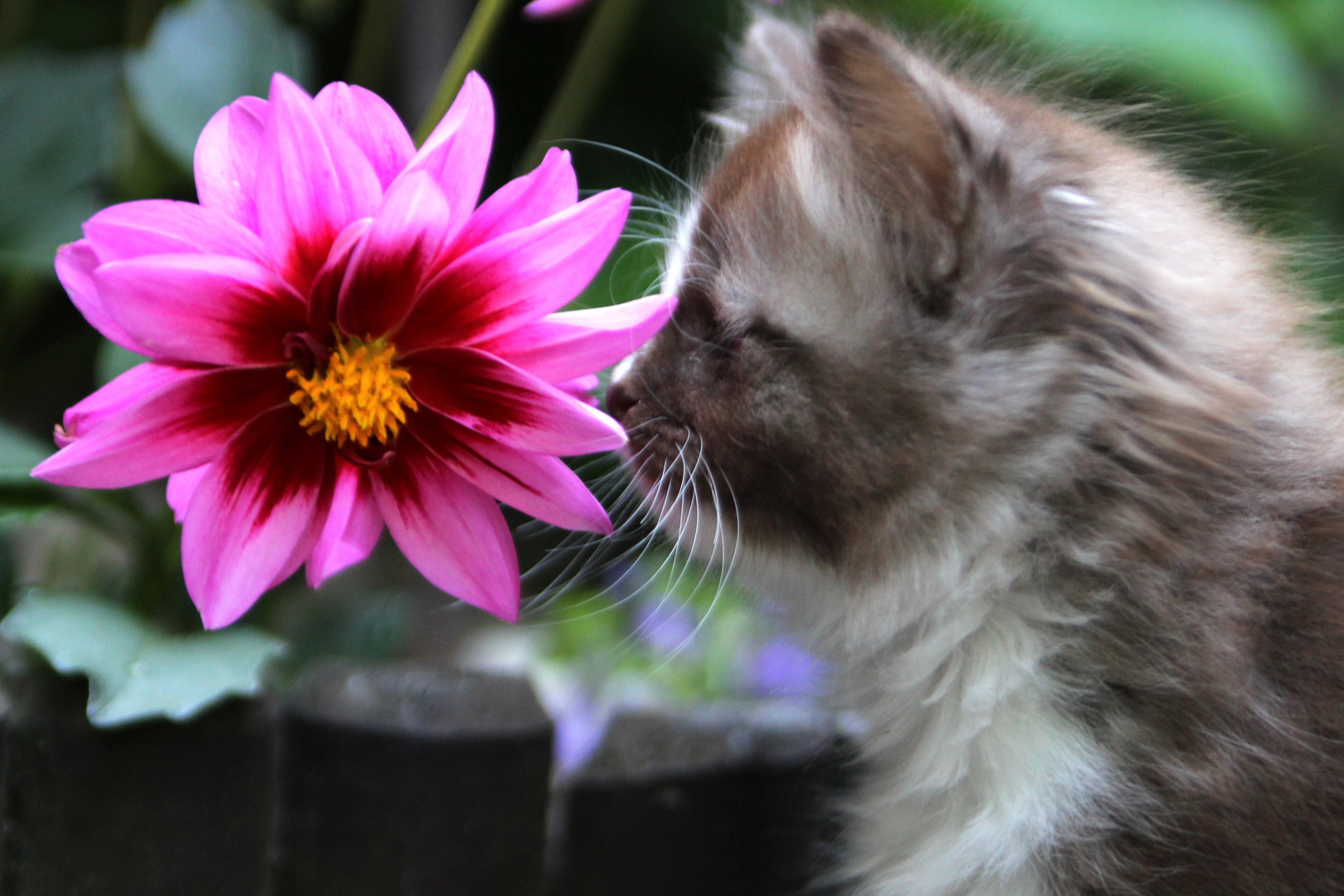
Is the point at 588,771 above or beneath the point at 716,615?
above

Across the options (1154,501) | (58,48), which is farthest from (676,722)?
(58,48)

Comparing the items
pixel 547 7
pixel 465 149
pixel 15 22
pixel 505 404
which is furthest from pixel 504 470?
pixel 15 22

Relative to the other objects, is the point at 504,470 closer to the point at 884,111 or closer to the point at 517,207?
the point at 517,207

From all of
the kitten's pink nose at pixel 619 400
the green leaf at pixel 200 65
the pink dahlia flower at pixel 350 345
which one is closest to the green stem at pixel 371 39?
the green leaf at pixel 200 65

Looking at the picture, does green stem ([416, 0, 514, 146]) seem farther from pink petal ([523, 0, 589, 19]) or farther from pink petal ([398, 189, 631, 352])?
pink petal ([398, 189, 631, 352])

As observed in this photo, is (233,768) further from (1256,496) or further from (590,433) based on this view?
(1256,496)

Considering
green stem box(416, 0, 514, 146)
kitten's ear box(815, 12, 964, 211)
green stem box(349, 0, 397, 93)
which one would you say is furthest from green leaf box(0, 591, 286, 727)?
green stem box(349, 0, 397, 93)
